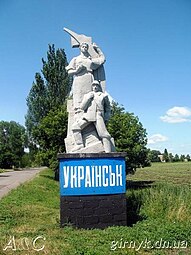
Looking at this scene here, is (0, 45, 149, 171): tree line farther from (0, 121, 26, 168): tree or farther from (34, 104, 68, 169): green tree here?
(0, 121, 26, 168): tree

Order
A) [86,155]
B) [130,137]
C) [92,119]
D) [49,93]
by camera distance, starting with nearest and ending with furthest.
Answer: [86,155] → [92,119] → [130,137] → [49,93]

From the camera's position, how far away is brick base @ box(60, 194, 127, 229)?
24.8 feet

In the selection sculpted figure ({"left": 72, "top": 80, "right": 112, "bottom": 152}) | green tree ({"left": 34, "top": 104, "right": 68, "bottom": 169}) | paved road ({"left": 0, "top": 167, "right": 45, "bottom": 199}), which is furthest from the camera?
green tree ({"left": 34, "top": 104, "right": 68, "bottom": 169})

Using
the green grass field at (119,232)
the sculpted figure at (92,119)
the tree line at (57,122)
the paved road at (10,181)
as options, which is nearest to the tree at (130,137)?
the tree line at (57,122)

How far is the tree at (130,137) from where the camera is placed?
23734mm

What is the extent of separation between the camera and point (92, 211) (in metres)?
7.64

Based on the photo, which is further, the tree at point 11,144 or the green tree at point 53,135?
the tree at point 11,144

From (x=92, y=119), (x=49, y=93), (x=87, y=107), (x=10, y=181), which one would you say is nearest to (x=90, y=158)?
(x=92, y=119)

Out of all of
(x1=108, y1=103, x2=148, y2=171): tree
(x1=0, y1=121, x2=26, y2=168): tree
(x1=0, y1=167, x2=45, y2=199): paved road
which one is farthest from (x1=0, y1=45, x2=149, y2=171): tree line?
(x1=0, y1=121, x2=26, y2=168): tree

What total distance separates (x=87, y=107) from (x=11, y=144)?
63.9 meters

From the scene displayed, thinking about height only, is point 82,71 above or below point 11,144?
below

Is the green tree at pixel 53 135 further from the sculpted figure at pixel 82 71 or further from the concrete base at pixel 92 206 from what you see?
the concrete base at pixel 92 206

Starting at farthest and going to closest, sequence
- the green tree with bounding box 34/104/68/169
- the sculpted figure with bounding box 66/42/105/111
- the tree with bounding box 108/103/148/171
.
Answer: the green tree with bounding box 34/104/68/169 → the tree with bounding box 108/103/148/171 → the sculpted figure with bounding box 66/42/105/111

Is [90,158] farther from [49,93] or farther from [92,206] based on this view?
[49,93]
